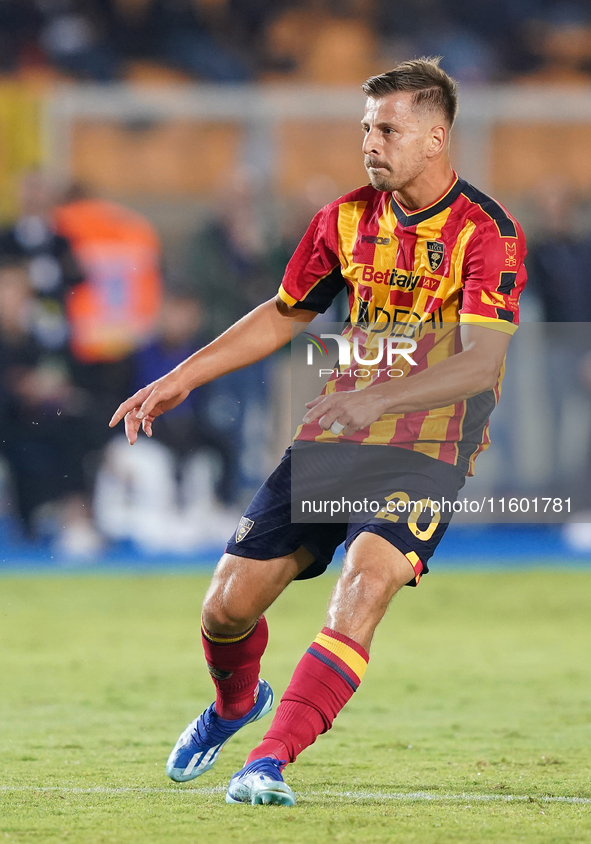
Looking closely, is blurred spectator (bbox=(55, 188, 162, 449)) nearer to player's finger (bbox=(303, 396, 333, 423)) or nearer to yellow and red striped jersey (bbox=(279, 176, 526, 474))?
yellow and red striped jersey (bbox=(279, 176, 526, 474))

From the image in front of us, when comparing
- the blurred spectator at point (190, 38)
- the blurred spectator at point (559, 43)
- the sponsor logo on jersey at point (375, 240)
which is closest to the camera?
the sponsor logo on jersey at point (375, 240)

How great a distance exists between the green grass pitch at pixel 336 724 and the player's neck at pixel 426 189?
1948 millimetres

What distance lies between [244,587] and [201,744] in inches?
25.5

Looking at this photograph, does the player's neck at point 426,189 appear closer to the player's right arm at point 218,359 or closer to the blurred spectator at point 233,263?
the player's right arm at point 218,359

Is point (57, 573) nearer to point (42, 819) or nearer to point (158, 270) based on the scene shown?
point (158, 270)

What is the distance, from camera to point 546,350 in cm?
1081

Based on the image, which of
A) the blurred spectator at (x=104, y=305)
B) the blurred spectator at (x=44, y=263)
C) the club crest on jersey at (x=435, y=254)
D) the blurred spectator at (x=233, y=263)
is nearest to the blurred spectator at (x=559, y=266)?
the blurred spectator at (x=233, y=263)

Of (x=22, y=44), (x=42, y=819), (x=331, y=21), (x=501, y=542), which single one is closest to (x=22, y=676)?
(x=42, y=819)

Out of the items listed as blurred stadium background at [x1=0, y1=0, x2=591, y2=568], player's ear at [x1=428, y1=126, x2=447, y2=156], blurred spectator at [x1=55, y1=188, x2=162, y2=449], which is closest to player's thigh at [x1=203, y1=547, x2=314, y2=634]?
player's ear at [x1=428, y1=126, x2=447, y2=156]

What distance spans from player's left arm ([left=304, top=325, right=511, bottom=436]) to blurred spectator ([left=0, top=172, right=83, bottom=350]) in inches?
266

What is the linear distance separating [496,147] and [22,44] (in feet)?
19.0

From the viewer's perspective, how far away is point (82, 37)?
13.9 m

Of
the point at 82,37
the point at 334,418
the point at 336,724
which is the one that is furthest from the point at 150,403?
the point at 82,37

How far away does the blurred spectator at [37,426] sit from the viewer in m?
10.2
